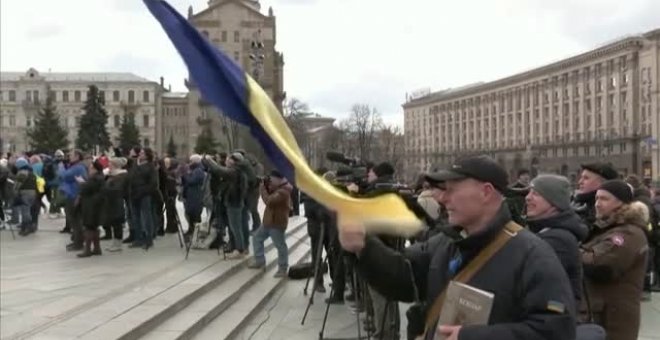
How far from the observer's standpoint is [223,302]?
31.6ft

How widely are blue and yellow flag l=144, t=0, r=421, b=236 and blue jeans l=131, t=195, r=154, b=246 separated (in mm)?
11270

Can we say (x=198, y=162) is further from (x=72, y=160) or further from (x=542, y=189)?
(x=542, y=189)

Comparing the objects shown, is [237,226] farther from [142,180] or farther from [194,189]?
[194,189]

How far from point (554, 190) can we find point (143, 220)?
1112 cm

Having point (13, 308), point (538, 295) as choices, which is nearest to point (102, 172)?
point (13, 308)

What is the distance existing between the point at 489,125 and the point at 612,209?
150413 mm

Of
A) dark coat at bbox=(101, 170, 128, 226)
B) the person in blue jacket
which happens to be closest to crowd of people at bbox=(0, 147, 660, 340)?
dark coat at bbox=(101, 170, 128, 226)

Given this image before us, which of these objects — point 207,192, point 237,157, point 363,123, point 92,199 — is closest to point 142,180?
point 92,199

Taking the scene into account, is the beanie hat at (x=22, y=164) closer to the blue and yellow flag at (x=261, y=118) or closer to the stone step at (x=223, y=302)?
the stone step at (x=223, y=302)

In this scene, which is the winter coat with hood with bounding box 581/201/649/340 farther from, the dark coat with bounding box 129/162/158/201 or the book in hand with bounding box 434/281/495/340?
the dark coat with bounding box 129/162/158/201

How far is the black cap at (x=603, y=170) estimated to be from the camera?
6.26m

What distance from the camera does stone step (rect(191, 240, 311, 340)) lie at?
838 centimetres

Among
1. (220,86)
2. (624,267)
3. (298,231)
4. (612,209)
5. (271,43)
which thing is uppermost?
(271,43)

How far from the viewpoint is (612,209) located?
5.54 metres
